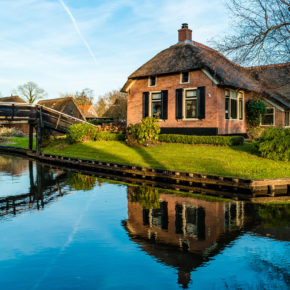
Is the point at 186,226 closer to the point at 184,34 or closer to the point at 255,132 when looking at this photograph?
the point at 255,132

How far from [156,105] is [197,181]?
39.0 feet

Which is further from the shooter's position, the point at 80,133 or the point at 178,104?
the point at 80,133

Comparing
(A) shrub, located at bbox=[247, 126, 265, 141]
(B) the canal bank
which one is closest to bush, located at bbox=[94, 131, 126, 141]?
(B) the canal bank

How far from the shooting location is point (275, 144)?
13.2 metres

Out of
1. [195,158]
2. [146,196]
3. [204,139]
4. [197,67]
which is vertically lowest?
[146,196]

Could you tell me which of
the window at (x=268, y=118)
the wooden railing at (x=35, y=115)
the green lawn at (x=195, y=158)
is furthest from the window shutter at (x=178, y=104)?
the wooden railing at (x=35, y=115)

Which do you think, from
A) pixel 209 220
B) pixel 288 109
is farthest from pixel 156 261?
pixel 288 109

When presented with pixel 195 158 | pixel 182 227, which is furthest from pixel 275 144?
pixel 182 227

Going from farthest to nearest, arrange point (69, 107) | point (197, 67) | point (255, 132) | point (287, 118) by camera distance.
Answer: point (69, 107), point (287, 118), point (255, 132), point (197, 67)

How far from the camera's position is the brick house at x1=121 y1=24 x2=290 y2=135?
19062 mm

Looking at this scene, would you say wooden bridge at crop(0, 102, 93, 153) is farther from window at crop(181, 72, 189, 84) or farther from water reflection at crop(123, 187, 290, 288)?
water reflection at crop(123, 187, 290, 288)

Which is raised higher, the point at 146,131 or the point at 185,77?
Result: the point at 185,77

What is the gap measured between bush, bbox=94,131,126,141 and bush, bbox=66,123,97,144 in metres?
0.44

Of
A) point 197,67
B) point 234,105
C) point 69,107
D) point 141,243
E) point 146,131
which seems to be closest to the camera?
point 141,243
